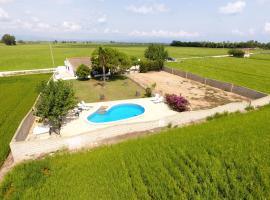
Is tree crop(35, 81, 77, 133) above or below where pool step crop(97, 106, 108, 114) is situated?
above

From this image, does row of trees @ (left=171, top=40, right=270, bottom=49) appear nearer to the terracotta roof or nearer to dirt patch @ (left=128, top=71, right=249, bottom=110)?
dirt patch @ (left=128, top=71, right=249, bottom=110)

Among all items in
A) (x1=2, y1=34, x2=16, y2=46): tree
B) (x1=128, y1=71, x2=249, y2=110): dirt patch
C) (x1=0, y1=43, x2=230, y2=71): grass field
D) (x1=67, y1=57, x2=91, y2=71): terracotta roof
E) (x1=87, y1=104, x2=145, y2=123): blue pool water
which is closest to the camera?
(x1=87, y1=104, x2=145, y2=123): blue pool water

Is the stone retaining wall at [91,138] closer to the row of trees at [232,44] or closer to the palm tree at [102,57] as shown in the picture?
the palm tree at [102,57]

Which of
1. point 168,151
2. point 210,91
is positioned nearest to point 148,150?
point 168,151

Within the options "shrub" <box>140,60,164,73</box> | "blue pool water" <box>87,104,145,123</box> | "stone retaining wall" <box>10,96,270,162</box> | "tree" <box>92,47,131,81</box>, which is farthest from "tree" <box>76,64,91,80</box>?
"stone retaining wall" <box>10,96,270,162</box>

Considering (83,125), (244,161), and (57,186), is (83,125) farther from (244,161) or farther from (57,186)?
(244,161)

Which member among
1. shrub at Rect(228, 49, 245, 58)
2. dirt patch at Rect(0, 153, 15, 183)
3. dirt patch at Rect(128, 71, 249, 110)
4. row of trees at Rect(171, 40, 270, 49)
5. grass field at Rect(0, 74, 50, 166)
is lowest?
dirt patch at Rect(0, 153, 15, 183)

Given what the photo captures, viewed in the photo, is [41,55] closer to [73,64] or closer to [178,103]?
[73,64]
